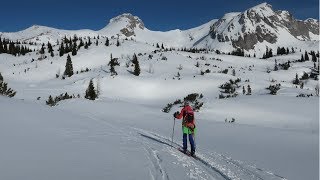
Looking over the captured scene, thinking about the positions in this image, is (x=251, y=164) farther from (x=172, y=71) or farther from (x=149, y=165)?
(x=172, y=71)

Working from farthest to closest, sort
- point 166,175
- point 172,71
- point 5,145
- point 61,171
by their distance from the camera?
point 172,71 < point 5,145 < point 166,175 < point 61,171

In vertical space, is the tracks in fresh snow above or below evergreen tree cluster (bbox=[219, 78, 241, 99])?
below

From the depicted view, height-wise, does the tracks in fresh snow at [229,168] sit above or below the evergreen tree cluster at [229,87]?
below

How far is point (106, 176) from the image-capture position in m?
9.76

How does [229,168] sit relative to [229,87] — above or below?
below

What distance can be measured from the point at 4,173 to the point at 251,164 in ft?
27.0

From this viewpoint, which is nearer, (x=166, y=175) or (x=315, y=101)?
(x=166, y=175)

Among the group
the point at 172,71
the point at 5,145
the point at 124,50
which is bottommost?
the point at 5,145

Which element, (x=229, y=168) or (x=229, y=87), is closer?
(x=229, y=168)

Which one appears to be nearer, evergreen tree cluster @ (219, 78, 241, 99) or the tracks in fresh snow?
the tracks in fresh snow

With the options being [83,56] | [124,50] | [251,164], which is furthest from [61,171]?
[124,50]

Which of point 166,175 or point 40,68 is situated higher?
point 40,68

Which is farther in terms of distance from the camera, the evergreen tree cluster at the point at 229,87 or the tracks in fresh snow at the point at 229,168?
the evergreen tree cluster at the point at 229,87

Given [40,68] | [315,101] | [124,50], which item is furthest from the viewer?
[124,50]
